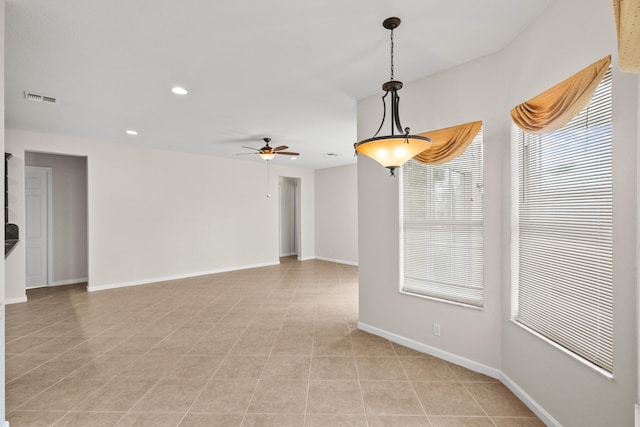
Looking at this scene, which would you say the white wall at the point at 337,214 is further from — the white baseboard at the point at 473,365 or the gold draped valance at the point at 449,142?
the gold draped valance at the point at 449,142

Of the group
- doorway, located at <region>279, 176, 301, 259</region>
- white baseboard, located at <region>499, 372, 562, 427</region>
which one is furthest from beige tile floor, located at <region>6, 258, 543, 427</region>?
doorway, located at <region>279, 176, 301, 259</region>

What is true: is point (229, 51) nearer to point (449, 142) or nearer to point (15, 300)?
point (449, 142)

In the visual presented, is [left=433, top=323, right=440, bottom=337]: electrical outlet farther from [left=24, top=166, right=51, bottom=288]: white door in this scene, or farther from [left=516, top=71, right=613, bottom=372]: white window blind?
[left=24, top=166, right=51, bottom=288]: white door

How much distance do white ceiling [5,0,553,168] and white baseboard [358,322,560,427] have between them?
8.65 feet

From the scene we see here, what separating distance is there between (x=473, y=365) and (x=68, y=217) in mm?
7463

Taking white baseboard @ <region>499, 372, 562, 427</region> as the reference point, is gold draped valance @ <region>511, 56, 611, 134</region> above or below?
above

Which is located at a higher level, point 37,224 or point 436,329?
point 37,224

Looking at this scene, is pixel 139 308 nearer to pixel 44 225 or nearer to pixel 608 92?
pixel 44 225

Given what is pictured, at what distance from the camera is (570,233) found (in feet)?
6.12

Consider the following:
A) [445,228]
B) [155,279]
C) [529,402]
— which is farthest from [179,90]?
[155,279]

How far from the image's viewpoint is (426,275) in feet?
9.90

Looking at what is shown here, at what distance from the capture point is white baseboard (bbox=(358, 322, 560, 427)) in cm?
204

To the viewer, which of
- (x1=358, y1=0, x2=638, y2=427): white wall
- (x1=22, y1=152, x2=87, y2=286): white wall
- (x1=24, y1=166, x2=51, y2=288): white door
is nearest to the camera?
(x1=358, y1=0, x2=638, y2=427): white wall

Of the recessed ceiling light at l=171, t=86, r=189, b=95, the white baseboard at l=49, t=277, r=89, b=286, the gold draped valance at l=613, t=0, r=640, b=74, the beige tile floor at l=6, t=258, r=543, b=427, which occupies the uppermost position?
the recessed ceiling light at l=171, t=86, r=189, b=95
